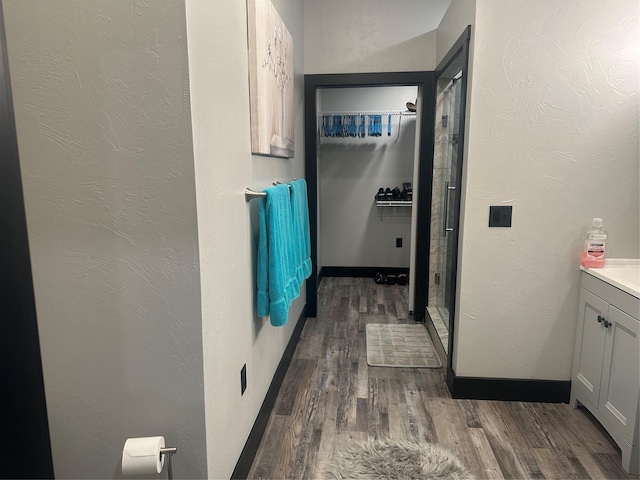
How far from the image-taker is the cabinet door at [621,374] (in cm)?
168

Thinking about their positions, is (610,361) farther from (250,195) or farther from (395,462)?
(250,195)

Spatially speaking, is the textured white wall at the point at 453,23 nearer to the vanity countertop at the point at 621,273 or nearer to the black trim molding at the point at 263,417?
the vanity countertop at the point at 621,273

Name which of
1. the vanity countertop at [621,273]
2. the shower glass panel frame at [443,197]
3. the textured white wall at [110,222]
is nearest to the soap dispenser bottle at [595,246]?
the vanity countertop at [621,273]

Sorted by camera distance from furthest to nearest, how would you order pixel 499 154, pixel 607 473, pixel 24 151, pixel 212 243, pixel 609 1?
pixel 499 154
pixel 609 1
pixel 607 473
pixel 212 243
pixel 24 151

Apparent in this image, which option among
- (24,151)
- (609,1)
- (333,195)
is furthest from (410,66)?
(24,151)

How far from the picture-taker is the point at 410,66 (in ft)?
10.2

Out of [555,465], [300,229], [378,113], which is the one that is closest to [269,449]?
[300,229]

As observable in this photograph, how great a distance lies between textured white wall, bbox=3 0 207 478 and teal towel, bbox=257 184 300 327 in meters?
0.57

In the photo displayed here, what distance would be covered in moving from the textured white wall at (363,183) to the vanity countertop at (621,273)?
8.69 feet

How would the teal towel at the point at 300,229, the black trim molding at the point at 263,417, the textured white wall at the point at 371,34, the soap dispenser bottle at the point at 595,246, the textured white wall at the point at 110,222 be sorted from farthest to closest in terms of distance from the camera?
the textured white wall at the point at 371,34 < the teal towel at the point at 300,229 < the soap dispenser bottle at the point at 595,246 < the black trim molding at the point at 263,417 < the textured white wall at the point at 110,222

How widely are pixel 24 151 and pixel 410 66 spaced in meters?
2.66

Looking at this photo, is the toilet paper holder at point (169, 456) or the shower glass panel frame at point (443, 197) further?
the shower glass panel frame at point (443, 197)

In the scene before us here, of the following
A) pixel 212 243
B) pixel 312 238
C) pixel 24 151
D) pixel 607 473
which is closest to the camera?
pixel 24 151

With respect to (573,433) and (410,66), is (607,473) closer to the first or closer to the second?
(573,433)
